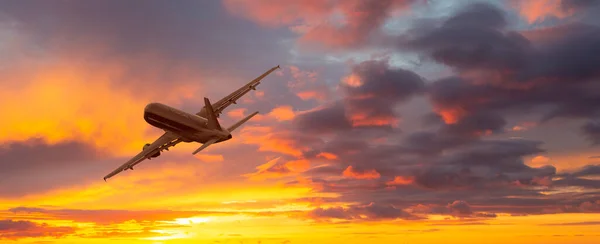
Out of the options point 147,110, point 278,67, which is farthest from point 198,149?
point 278,67

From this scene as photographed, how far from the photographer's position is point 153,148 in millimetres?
131875

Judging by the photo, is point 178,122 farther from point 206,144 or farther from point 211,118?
point 206,144

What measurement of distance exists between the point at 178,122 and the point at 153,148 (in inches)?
362

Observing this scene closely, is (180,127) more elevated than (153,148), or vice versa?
(180,127)

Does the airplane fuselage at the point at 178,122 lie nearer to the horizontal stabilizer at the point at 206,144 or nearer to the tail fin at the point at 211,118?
the tail fin at the point at 211,118

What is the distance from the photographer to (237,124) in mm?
134000

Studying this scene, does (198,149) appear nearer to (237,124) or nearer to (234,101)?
(237,124)

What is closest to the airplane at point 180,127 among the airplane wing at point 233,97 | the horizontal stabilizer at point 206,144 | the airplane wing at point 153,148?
the airplane wing at point 153,148

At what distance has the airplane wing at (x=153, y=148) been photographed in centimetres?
12725

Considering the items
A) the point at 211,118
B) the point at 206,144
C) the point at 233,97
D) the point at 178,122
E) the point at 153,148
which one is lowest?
the point at 206,144

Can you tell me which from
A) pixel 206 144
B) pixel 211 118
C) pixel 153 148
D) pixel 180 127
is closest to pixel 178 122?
pixel 180 127

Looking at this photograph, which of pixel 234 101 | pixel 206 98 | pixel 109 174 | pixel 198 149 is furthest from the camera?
pixel 234 101

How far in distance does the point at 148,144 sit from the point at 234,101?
27.7 metres

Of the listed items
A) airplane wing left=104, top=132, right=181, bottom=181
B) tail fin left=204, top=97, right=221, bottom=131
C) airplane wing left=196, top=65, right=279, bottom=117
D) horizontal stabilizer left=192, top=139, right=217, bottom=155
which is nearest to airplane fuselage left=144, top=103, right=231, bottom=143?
tail fin left=204, top=97, right=221, bottom=131
